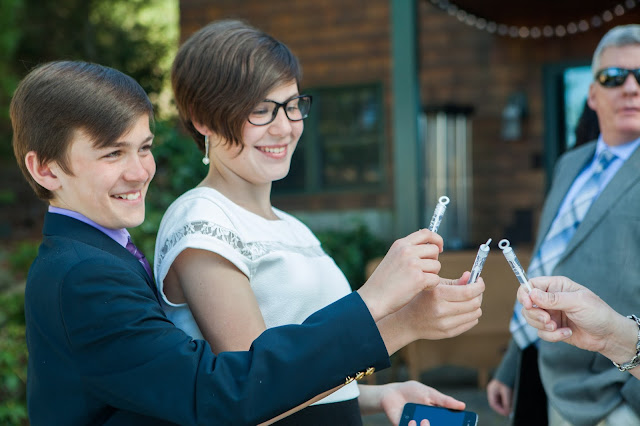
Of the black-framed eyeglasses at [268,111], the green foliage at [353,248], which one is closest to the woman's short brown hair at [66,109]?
the black-framed eyeglasses at [268,111]

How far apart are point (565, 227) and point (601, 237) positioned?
0.25 meters

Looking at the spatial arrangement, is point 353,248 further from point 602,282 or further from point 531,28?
point 602,282

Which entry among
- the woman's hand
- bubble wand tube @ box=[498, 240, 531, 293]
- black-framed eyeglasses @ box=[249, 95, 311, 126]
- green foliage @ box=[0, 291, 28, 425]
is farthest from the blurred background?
bubble wand tube @ box=[498, 240, 531, 293]

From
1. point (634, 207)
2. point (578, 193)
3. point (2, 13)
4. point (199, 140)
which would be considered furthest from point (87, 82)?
point (2, 13)

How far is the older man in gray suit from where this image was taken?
1.85m

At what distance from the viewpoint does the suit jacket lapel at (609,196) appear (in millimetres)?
1927

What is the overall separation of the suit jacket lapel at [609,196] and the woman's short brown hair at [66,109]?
1266mm

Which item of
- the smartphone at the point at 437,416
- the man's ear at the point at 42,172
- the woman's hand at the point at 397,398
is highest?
the man's ear at the point at 42,172

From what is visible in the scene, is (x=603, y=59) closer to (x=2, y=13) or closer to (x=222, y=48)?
(x=222, y=48)

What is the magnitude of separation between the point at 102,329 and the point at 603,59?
1731 millimetres

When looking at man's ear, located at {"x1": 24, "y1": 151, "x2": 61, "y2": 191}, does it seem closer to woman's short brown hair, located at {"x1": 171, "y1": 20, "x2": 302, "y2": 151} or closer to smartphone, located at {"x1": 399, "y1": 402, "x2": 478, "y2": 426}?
woman's short brown hair, located at {"x1": 171, "y1": 20, "x2": 302, "y2": 151}

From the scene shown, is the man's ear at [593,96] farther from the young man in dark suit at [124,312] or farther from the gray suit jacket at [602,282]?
the young man in dark suit at [124,312]

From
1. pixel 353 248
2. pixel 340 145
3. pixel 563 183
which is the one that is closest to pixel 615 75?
pixel 563 183

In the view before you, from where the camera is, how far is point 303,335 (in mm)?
1133
